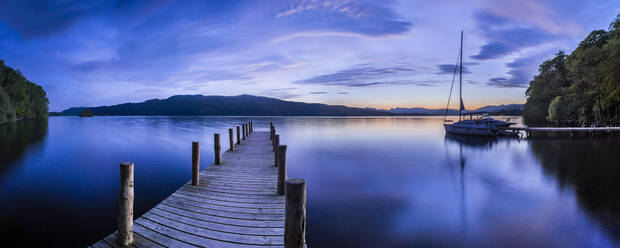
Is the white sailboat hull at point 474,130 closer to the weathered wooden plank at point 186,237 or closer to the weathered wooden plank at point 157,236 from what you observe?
the weathered wooden plank at point 186,237

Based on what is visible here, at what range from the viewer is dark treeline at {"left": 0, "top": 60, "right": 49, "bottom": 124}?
4219 cm

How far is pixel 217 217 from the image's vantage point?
521 cm

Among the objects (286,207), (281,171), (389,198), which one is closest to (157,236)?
(286,207)

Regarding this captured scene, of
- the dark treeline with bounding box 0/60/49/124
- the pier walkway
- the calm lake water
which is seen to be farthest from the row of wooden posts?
the dark treeline with bounding box 0/60/49/124

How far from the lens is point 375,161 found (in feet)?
57.9

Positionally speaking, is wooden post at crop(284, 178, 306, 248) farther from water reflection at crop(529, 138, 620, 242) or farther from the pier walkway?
water reflection at crop(529, 138, 620, 242)

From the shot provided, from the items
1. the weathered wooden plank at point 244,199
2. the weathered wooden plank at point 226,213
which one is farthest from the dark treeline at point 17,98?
the weathered wooden plank at point 226,213

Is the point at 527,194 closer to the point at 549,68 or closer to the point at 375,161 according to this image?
the point at 375,161

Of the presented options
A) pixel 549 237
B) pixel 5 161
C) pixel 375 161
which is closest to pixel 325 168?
pixel 375 161

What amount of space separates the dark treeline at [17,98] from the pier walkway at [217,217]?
56.8 m

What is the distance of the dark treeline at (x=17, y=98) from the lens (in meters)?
42.2

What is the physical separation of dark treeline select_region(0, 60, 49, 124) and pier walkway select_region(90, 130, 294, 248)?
56843mm

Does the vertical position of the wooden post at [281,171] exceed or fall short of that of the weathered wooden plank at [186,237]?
it exceeds it

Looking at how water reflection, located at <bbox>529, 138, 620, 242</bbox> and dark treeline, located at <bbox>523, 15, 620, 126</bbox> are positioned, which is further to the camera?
dark treeline, located at <bbox>523, 15, 620, 126</bbox>
